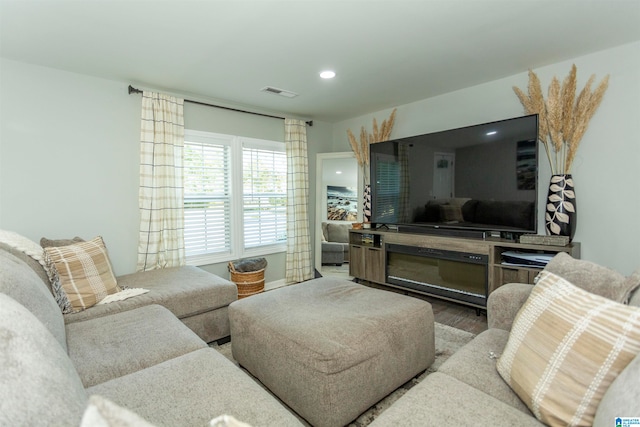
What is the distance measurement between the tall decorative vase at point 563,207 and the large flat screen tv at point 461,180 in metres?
0.14

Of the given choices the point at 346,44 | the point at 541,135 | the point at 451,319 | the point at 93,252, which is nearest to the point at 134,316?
the point at 93,252

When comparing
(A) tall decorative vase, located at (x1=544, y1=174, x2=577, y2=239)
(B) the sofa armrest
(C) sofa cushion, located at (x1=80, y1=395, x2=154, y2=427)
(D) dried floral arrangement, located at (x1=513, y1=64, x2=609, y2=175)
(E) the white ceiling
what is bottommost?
(B) the sofa armrest

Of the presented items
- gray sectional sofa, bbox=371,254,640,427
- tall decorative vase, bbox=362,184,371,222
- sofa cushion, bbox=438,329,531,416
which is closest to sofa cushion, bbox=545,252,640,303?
gray sectional sofa, bbox=371,254,640,427

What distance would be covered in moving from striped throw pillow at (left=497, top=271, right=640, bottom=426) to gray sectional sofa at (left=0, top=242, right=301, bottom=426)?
81 centimetres

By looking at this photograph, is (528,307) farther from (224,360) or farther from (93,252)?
(93,252)

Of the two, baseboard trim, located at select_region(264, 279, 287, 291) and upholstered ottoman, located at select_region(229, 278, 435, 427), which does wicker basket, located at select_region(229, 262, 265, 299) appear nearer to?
baseboard trim, located at select_region(264, 279, 287, 291)

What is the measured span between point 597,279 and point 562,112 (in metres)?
2.00

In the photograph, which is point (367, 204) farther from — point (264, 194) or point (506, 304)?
point (506, 304)

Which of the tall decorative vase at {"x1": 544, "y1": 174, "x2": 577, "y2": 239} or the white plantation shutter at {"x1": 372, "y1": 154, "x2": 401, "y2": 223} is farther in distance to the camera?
the white plantation shutter at {"x1": 372, "y1": 154, "x2": 401, "y2": 223}

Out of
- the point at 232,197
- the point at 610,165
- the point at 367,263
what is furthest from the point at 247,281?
the point at 610,165

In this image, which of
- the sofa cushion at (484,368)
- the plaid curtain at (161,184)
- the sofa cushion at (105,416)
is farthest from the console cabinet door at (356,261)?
the sofa cushion at (105,416)

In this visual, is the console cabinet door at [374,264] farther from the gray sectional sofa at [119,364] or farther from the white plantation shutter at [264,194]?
the gray sectional sofa at [119,364]

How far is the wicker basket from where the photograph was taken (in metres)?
3.47

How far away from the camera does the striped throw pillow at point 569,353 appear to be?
863 mm
